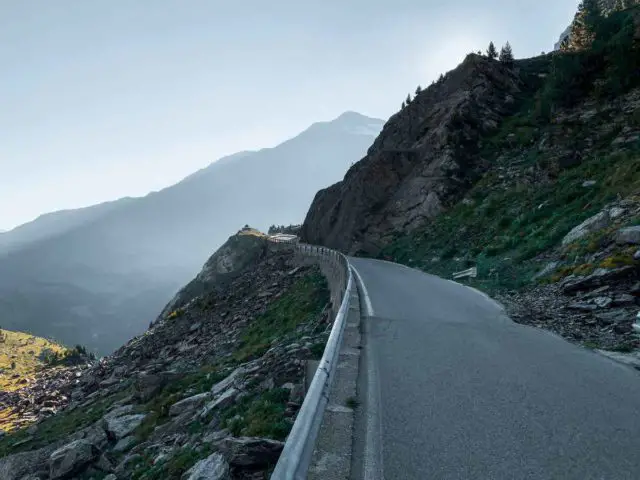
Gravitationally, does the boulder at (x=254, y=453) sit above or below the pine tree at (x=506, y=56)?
below

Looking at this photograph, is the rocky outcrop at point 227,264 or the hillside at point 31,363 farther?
the hillside at point 31,363

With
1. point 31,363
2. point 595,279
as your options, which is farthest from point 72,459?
point 31,363

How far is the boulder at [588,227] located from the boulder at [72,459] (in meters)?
16.9

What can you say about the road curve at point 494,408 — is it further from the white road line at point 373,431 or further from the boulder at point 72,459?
the boulder at point 72,459

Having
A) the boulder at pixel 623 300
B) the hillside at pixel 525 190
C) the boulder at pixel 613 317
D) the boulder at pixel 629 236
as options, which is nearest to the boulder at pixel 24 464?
the hillside at pixel 525 190

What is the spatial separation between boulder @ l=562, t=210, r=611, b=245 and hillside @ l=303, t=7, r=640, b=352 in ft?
0.18

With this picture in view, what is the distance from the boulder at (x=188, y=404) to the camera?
1150cm

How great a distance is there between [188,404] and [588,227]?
14284 millimetres

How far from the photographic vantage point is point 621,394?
17.8 ft

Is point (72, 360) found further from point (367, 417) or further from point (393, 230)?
point (367, 417)

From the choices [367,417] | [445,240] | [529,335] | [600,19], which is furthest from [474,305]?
[600,19]

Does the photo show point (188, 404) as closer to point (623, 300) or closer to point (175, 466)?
point (175, 466)

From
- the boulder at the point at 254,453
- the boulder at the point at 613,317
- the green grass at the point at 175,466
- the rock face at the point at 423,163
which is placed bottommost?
the green grass at the point at 175,466

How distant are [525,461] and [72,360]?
132137 mm
